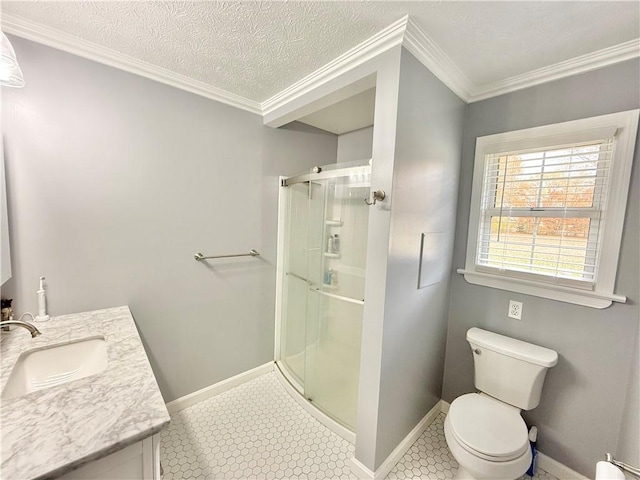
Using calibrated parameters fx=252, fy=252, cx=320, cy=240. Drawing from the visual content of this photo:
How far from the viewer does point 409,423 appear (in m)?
1.66

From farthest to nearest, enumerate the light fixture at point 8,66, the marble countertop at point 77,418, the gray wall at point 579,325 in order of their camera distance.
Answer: the gray wall at point 579,325 < the light fixture at point 8,66 < the marble countertop at point 77,418

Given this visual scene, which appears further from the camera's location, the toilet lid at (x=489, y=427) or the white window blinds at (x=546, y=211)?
the white window blinds at (x=546, y=211)

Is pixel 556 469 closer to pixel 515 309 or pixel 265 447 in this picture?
pixel 515 309

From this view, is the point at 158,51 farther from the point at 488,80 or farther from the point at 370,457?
the point at 370,457

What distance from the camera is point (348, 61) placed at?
142 centimetres

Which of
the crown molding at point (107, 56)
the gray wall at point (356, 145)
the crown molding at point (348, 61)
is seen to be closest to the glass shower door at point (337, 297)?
the crown molding at point (348, 61)

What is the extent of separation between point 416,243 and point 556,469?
5.15ft

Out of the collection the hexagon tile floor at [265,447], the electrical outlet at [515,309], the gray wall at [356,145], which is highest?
the gray wall at [356,145]

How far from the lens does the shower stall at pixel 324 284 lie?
1765 mm

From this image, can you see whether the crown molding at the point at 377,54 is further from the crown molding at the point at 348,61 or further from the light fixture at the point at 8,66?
the light fixture at the point at 8,66

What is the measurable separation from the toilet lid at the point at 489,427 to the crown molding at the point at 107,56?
8.38ft

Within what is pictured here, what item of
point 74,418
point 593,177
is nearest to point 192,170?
point 74,418

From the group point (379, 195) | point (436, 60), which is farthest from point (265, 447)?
point (436, 60)

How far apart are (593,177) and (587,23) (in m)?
0.74
